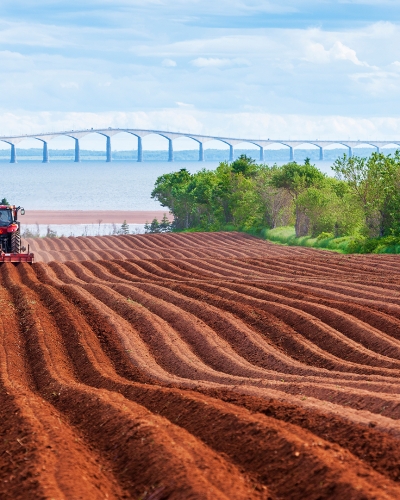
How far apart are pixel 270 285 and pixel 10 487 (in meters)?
20.8

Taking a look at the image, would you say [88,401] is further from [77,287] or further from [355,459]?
[77,287]

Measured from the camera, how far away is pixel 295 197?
2891 inches

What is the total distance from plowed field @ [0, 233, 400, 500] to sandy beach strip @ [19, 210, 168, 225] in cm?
7911

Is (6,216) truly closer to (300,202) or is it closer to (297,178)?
(300,202)

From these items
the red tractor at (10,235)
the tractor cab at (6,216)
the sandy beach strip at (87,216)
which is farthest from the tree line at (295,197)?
the tractor cab at (6,216)

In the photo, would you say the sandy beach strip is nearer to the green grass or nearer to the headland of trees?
the headland of trees

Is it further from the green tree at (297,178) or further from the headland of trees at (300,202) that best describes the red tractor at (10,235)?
the green tree at (297,178)

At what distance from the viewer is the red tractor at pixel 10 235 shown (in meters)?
38.2

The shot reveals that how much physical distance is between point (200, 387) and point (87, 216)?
107970 mm

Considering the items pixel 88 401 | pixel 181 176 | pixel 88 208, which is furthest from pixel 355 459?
pixel 88 208

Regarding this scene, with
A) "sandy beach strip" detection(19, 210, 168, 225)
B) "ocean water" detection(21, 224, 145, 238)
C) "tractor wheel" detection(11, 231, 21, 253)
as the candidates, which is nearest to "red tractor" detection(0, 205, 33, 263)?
"tractor wheel" detection(11, 231, 21, 253)

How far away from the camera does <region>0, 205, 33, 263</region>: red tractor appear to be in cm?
3822

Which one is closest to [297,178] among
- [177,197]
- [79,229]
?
[177,197]

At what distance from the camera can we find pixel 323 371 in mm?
16641
